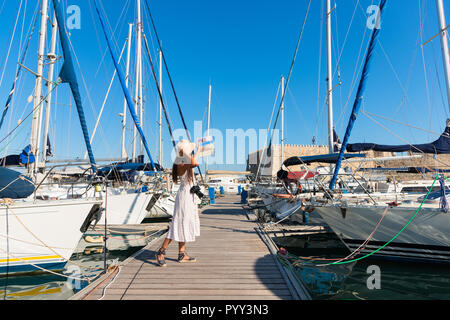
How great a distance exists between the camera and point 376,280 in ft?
17.2

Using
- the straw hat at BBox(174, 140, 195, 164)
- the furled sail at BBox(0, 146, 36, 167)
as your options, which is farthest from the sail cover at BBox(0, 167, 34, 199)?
the straw hat at BBox(174, 140, 195, 164)

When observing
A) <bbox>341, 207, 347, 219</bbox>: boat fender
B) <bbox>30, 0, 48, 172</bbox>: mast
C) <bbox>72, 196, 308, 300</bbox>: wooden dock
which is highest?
<bbox>30, 0, 48, 172</bbox>: mast

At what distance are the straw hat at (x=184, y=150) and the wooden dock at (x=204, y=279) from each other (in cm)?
167

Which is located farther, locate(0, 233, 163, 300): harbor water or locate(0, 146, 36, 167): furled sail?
locate(0, 146, 36, 167): furled sail

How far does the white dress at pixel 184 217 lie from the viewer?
3873 millimetres

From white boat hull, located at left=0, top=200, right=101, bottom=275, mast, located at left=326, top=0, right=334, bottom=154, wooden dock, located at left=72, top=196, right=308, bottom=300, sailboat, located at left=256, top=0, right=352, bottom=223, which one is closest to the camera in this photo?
wooden dock, located at left=72, top=196, right=308, bottom=300

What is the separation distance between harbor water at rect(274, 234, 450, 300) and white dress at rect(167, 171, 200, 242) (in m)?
2.18

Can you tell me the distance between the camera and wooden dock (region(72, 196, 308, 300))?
3064 mm

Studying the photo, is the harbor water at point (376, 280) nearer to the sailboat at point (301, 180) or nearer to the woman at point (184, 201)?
the sailboat at point (301, 180)

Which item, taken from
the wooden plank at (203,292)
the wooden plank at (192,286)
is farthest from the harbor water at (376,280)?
the wooden plank at (203,292)

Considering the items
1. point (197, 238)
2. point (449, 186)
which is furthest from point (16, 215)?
point (449, 186)

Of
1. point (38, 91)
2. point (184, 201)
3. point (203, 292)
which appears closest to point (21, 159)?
point (38, 91)

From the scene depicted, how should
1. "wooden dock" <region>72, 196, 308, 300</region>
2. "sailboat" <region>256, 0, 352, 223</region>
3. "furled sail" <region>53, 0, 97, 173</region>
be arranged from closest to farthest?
"wooden dock" <region>72, 196, 308, 300</region> → "furled sail" <region>53, 0, 97, 173</region> → "sailboat" <region>256, 0, 352, 223</region>

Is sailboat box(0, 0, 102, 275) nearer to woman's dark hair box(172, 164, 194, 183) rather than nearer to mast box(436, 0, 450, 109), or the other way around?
woman's dark hair box(172, 164, 194, 183)
